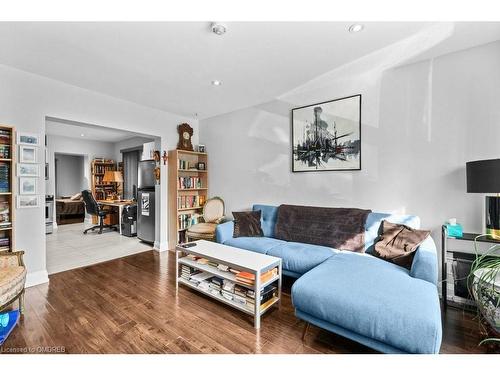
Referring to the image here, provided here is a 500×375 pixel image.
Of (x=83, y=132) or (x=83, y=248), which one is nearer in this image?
(x=83, y=248)

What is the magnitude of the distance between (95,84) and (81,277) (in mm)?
2420

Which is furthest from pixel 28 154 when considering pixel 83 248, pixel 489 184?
pixel 489 184

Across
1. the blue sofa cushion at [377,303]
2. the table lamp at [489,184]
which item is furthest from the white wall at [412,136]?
the blue sofa cushion at [377,303]

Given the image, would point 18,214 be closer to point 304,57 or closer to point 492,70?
point 304,57

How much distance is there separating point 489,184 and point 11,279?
148 inches

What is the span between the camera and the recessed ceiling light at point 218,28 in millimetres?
1735

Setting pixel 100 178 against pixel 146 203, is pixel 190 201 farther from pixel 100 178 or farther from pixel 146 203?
pixel 100 178

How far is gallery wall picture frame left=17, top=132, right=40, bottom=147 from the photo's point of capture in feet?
7.99

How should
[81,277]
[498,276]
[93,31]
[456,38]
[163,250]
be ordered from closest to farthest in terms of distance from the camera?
[498,276]
[93,31]
[456,38]
[81,277]
[163,250]

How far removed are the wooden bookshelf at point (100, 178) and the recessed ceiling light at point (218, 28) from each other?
6258 mm

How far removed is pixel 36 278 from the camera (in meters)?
2.55

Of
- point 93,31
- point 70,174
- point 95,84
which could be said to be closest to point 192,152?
point 95,84

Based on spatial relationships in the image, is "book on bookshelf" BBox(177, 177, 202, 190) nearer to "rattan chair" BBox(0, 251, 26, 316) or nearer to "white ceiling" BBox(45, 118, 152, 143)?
"white ceiling" BBox(45, 118, 152, 143)

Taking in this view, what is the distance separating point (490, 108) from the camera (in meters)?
2.01
